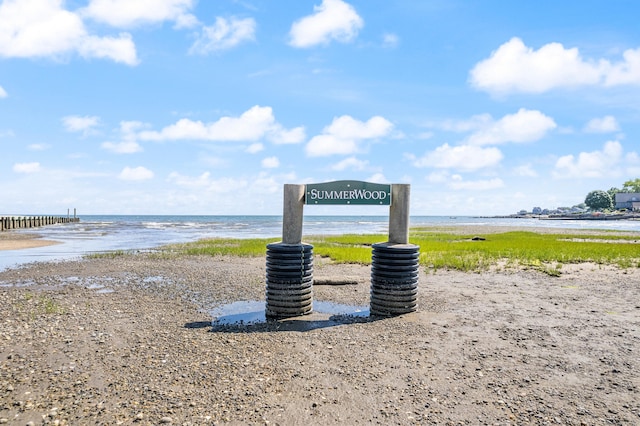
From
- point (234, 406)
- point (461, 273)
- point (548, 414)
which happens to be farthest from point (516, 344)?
point (461, 273)

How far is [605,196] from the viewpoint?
520ft

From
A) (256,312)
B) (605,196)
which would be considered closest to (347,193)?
Result: (256,312)

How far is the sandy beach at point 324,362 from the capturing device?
5.20 metres

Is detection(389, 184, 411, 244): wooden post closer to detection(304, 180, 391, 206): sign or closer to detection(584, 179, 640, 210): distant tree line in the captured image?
detection(304, 180, 391, 206): sign

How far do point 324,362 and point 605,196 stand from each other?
606 feet

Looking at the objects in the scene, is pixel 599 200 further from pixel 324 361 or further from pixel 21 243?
pixel 324 361

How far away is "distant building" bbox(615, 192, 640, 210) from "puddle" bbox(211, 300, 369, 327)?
172086mm

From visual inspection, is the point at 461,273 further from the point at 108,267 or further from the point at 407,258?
the point at 108,267

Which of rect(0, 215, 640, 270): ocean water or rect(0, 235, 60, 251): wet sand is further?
rect(0, 235, 60, 251): wet sand

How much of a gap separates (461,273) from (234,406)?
13.2m

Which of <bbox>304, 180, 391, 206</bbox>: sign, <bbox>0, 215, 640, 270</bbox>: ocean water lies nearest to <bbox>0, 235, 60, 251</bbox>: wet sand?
<bbox>0, 215, 640, 270</bbox>: ocean water

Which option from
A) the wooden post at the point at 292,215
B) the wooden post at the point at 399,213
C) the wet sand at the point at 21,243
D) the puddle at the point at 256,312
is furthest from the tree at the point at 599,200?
the wooden post at the point at 292,215

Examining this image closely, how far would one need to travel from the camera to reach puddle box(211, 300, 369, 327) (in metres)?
9.68

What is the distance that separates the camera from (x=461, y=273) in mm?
16750
